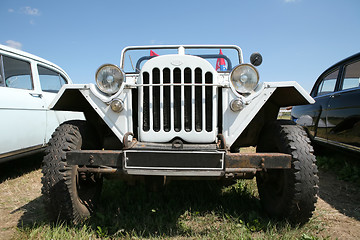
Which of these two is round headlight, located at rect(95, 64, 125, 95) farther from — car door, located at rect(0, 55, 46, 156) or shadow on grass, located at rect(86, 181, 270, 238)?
car door, located at rect(0, 55, 46, 156)

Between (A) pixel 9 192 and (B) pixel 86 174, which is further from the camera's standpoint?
(A) pixel 9 192

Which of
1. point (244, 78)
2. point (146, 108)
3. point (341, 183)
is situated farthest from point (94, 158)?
point (341, 183)

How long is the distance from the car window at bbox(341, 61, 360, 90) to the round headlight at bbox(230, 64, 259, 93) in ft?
8.27

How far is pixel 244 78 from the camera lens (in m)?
2.13

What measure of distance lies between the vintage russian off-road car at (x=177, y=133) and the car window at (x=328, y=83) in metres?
2.54

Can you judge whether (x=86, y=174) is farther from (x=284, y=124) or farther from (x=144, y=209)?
(x=284, y=124)

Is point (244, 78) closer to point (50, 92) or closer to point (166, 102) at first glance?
point (166, 102)

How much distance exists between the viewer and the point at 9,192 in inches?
122

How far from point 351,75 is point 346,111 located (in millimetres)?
999

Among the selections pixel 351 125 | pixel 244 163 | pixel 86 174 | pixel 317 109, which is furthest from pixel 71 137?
pixel 317 109

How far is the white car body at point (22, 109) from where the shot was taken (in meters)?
3.15

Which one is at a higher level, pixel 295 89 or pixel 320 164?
pixel 295 89

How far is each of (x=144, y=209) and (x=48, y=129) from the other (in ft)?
8.41

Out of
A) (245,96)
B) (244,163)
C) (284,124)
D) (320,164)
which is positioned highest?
(245,96)
